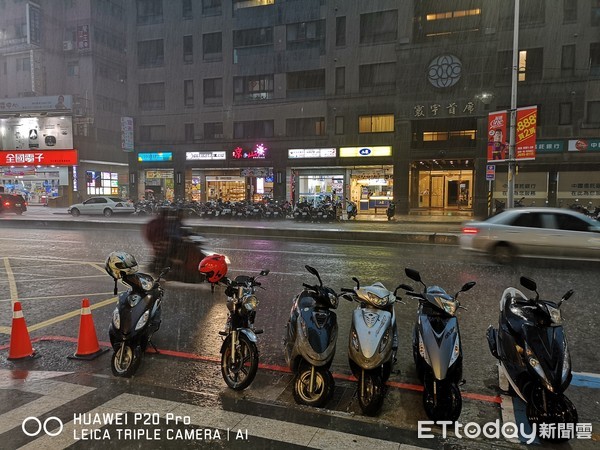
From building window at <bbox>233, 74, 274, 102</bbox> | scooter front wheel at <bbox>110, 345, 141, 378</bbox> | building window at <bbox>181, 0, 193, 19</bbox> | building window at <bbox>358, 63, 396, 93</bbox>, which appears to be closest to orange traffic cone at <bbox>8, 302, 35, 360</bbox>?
scooter front wheel at <bbox>110, 345, 141, 378</bbox>

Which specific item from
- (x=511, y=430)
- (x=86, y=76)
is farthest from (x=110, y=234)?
(x=86, y=76)

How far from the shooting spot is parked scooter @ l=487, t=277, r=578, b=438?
371 centimetres

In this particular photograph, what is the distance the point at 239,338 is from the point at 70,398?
1.82 metres

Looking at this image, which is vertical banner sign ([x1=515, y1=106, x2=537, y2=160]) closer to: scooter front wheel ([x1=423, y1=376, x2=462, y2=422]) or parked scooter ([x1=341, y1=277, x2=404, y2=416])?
parked scooter ([x1=341, y1=277, x2=404, y2=416])

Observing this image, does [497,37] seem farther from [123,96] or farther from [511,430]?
[123,96]

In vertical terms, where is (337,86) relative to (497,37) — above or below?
below

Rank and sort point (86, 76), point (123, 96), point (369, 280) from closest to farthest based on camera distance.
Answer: point (369, 280) < point (86, 76) < point (123, 96)

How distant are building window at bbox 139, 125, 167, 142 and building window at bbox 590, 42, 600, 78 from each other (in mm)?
32842

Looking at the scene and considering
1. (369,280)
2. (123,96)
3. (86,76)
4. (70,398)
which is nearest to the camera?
(70,398)

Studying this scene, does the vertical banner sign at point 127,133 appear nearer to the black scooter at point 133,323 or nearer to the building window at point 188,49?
the building window at point 188,49

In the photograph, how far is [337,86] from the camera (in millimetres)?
33500

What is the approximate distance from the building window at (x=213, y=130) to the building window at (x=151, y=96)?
486cm

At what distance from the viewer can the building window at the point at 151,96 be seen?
128 ft

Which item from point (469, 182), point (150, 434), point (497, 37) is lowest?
point (150, 434)
